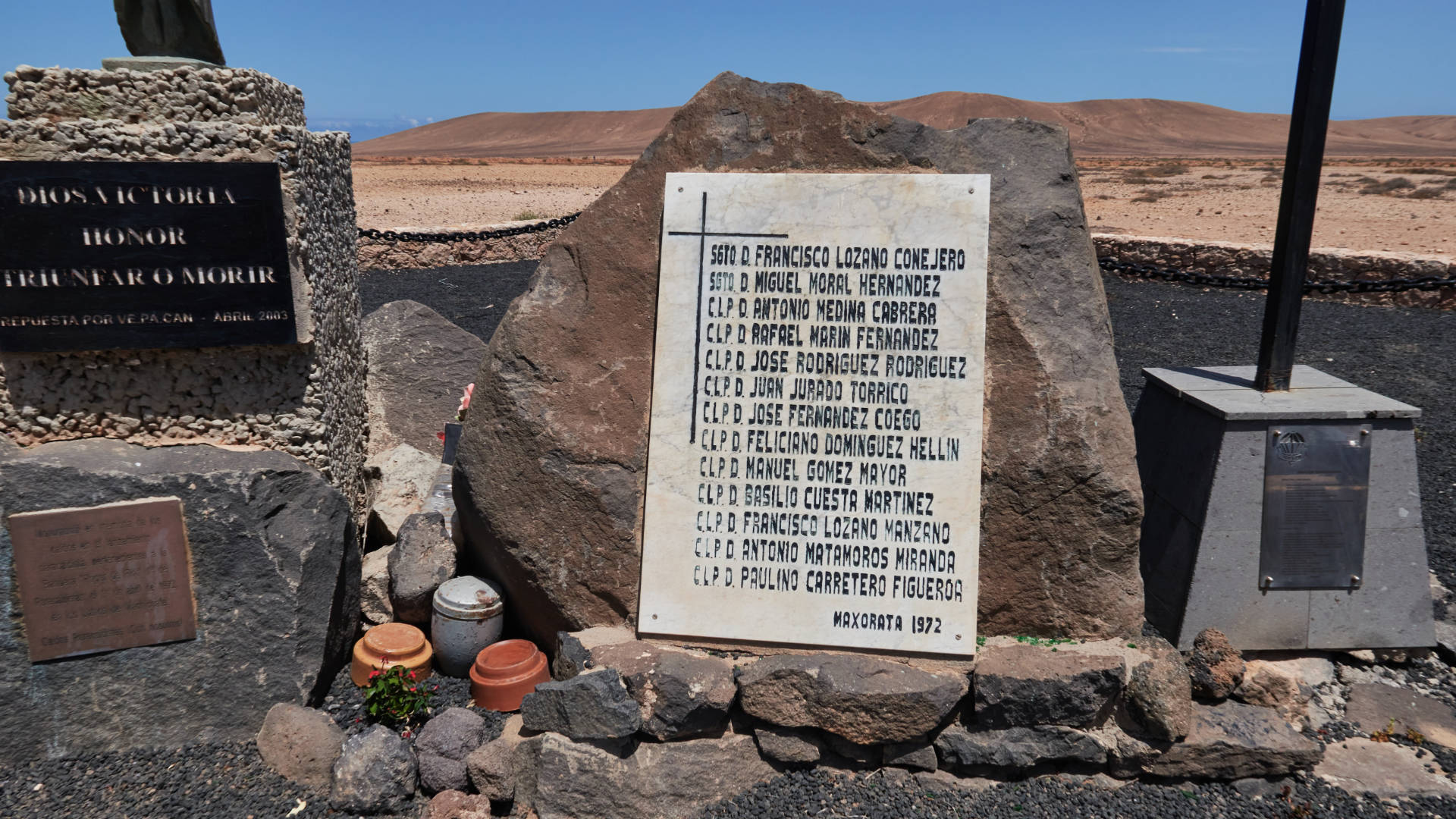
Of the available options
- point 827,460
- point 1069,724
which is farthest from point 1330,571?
point 827,460

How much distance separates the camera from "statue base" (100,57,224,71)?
3254mm

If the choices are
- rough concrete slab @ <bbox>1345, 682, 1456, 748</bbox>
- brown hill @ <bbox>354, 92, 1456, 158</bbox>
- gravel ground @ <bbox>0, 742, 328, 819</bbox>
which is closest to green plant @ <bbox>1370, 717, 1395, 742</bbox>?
rough concrete slab @ <bbox>1345, 682, 1456, 748</bbox>

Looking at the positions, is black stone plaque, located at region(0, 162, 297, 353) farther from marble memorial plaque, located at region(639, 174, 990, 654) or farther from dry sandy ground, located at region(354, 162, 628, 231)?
dry sandy ground, located at region(354, 162, 628, 231)

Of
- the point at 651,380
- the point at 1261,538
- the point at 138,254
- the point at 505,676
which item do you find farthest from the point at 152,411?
the point at 1261,538

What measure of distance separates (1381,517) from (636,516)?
9.90ft

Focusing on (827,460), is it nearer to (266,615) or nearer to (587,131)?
(266,615)

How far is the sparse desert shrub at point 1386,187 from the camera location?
2838 centimetres

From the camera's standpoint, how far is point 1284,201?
376 centimetres

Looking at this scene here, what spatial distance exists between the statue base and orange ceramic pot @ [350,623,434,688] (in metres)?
2.29

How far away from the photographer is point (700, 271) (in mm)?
3406

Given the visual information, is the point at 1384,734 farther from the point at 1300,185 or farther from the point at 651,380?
the point at 651,380

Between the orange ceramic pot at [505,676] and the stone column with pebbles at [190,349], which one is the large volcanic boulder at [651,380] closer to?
the orange ceramic pot at [505,676]

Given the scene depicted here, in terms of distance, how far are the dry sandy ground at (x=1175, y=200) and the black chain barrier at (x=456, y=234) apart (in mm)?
3334

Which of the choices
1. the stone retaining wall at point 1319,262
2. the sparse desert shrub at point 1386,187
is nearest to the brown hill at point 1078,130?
the sparse desert shrub at point 1386,187
